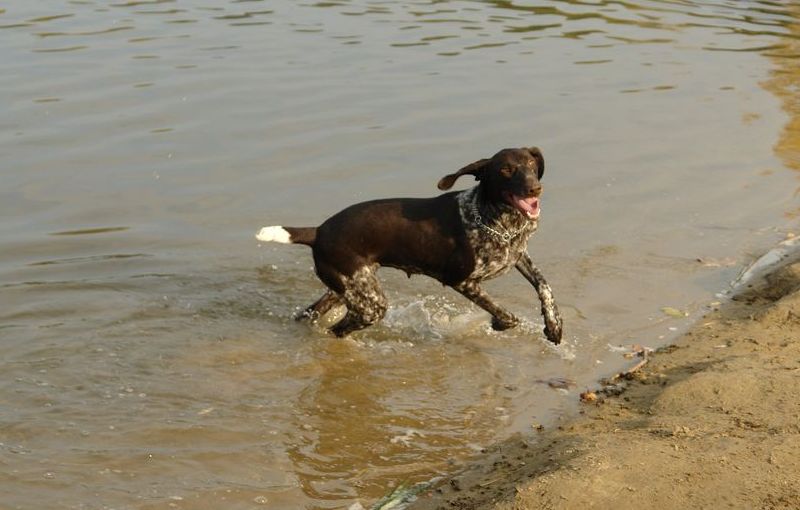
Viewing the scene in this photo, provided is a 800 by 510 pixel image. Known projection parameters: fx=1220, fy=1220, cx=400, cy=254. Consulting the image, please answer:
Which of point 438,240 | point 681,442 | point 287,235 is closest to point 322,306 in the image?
point 287,235

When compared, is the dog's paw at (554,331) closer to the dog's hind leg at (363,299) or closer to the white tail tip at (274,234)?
the dog's hind leg at (363,299)

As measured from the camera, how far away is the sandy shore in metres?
5.38

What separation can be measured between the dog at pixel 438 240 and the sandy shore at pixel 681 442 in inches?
45.7

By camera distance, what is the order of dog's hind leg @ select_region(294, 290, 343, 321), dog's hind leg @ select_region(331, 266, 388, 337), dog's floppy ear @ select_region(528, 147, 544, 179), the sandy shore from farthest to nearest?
dog's hind leg @ select_region(294, 290, 343, 321) < dog's hind leg @ select_region(331, 266, 388, 337) < dog's floppy ear @ select_region(528, 147, 544, 179) < the sandy shore

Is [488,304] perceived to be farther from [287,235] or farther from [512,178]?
[287,235]

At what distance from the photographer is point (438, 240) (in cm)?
819

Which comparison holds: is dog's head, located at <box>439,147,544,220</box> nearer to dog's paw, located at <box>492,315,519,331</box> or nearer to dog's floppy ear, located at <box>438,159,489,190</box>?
dog's floppy ear, located at <box>438,159,489,190</box>

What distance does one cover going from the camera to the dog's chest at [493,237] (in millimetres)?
8078

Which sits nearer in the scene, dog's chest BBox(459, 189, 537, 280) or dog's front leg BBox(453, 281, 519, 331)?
dog's chest BBox(459, 189, 537, 280)

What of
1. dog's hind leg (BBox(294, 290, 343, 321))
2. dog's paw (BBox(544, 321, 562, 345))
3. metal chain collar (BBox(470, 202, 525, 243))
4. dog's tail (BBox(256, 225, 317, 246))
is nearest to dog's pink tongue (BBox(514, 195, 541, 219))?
metal chain collar (BBox(470, 202, 525, 243))

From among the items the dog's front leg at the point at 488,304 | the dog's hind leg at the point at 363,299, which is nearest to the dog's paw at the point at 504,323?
the dog's front leg at the point at 488,304

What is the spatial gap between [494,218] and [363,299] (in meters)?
1.12

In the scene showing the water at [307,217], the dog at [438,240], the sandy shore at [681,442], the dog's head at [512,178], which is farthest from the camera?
the dog at [438,240]

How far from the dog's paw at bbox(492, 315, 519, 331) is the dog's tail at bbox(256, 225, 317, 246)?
1.39m
